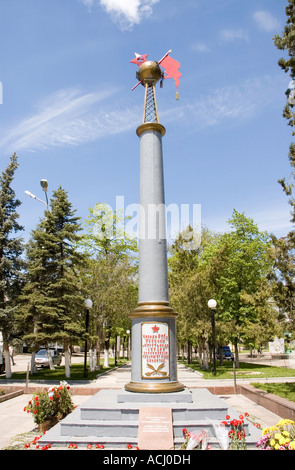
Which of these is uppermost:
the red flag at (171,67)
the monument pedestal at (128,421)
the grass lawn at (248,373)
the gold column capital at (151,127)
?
the red flag at (171,67)

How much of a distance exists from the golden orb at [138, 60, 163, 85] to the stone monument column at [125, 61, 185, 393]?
68cm

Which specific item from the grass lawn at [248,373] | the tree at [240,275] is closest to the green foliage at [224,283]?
the tree at [240,275]

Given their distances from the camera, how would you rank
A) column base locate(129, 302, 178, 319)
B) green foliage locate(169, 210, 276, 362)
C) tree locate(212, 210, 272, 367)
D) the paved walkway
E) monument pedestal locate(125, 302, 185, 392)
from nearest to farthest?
the paved walkway < monument pedestal locate(125, 302, 185, 392) < column base locate(129, 302, 178, 319) < green foliage locate(169, 210, 276, 362) < tree locate(212, 210, 272, 367)

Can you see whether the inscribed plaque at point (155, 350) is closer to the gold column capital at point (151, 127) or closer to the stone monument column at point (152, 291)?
the stone monument column at point (152, 291)

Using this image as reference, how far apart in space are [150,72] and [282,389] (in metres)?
12.6

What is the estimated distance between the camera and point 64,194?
70.2 ft

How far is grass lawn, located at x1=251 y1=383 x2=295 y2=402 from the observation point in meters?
12.1

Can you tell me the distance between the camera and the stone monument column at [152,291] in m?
9.23

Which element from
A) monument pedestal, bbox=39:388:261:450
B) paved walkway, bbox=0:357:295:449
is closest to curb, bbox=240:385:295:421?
paved walkway, bbox=0:357:295:449

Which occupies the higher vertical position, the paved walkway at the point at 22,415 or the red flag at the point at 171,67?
the red flag at the point at 171,67

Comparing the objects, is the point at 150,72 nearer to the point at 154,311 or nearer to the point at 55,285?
the point at 154,311

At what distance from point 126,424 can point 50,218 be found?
15.0 meters

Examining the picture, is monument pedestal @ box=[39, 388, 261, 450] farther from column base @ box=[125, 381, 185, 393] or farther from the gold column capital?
the gold column capital

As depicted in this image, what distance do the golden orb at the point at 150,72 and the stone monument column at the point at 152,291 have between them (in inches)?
26.6
